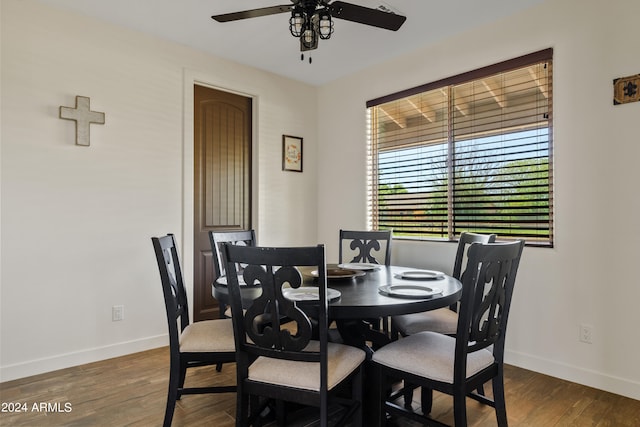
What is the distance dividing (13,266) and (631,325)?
4035 mm

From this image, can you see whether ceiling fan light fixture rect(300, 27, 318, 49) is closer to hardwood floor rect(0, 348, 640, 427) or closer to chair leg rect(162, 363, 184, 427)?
chair leg rect(162, 363, 184, 427)

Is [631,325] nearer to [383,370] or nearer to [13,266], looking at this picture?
[383,370]

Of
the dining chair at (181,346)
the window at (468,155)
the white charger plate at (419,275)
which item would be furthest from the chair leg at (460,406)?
the window at (468,155)

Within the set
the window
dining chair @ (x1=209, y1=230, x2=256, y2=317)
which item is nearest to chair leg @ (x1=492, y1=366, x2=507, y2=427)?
the window

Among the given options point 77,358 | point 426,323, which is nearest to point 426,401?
point 426,323

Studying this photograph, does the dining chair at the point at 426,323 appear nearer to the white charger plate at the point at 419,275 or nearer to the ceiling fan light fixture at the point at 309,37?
the white charger plate at the point at 419,275

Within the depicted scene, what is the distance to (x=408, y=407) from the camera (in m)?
2.17

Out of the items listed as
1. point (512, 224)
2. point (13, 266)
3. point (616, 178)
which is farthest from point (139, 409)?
point (616, 178)

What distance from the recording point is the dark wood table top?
5.11 ft

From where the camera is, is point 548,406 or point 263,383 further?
point 548,406

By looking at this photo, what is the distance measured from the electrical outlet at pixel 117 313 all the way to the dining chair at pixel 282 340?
1.92 meters

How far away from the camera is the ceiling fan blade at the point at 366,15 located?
2.08 metres

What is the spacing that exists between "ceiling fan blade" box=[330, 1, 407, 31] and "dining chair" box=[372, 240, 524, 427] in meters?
1.42

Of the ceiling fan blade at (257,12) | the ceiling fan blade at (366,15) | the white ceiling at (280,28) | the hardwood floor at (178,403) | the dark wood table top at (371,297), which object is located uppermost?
the white ceiling at (280,28)
